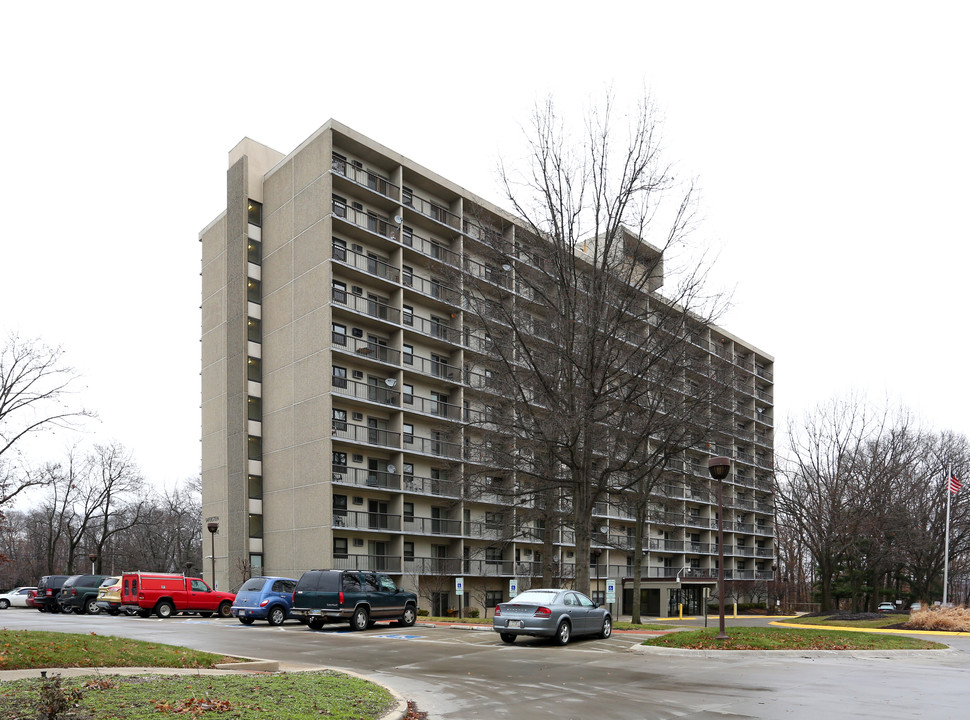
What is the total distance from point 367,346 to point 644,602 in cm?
3333

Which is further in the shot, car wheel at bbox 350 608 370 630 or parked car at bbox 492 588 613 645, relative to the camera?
car wheel at bbox 350 608 370 630

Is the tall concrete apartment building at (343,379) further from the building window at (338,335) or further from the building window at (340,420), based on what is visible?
the building window at (338,335)

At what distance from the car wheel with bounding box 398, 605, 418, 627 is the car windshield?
7.96 m

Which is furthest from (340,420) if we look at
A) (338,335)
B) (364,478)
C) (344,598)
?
(344,598)

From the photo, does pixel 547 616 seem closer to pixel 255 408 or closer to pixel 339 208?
pixel 339 208

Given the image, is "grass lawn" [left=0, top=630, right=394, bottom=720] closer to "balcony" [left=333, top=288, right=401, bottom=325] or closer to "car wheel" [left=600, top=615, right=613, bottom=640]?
"car wheel" [left=600, top=615, right=613, bottom=640]

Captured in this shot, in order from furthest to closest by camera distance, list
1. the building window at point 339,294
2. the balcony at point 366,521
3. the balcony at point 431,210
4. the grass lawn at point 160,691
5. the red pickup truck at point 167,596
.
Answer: the balcony at point 431,210, the building window at point 339,294, the balcony at point 366,521, the red pickup truck at point 167,596, the grass lawn at point 160,691

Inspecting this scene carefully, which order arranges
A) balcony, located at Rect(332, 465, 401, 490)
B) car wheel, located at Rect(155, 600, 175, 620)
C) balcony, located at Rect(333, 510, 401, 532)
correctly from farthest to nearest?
balcony, located at Rect(332, 465, 401, 490)
balcony, located at Rect(333, 510, 401, 532)
car wheel, located at Rect(155, 600, 175, 620)

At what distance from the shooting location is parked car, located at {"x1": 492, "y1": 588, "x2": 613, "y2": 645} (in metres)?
20.7

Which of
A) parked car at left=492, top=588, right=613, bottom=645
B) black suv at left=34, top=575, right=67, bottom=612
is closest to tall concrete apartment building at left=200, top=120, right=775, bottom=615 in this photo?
black suv at left=34, top=575, right=67, bottom=612

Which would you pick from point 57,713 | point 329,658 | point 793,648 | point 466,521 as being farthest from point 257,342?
point 57,713

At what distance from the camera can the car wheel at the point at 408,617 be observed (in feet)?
93.6

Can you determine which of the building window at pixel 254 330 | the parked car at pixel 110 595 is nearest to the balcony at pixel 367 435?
the building window at pixel 254 330

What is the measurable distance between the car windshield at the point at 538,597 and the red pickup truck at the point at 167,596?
18.9m
